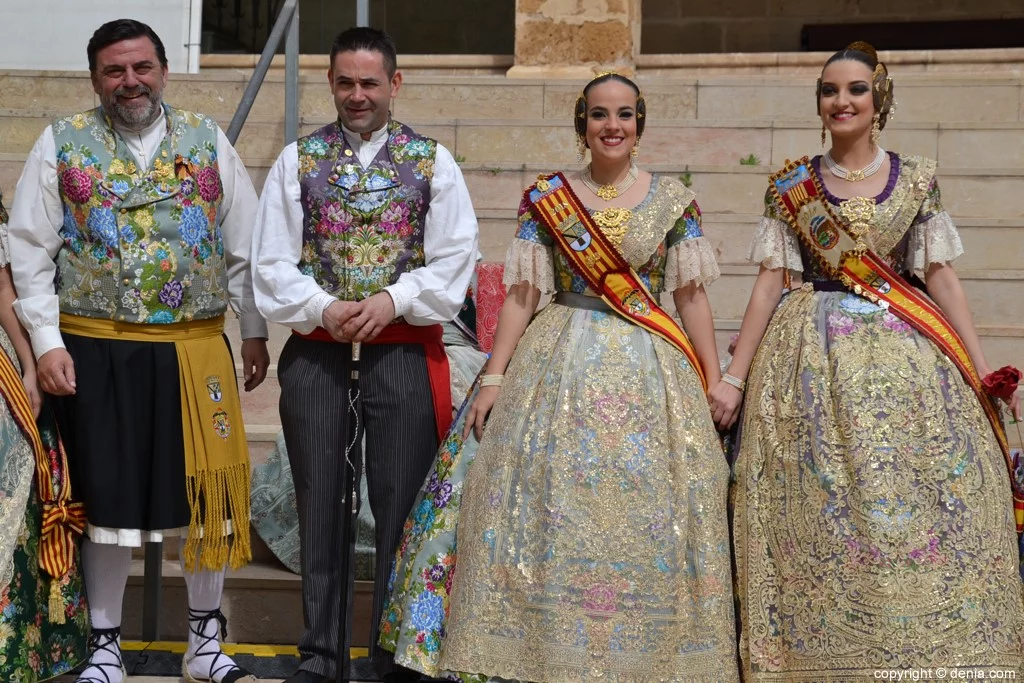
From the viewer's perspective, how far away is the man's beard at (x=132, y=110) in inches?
140

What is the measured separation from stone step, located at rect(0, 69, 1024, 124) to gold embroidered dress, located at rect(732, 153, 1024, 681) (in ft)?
11.3

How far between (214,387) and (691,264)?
51.2 inches

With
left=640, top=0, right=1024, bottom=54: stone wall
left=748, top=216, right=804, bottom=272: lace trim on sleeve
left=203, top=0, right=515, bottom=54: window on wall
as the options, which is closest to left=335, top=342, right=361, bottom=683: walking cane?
left=748, top=216, right=804, bottom=272: lace trim on sleeve

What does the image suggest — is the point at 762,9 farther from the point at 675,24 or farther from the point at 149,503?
the point at 149,503

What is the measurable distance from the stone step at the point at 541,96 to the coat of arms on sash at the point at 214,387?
335 centimetres

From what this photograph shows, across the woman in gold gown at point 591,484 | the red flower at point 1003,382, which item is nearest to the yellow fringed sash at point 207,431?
the woman in gold gown at point 591,484

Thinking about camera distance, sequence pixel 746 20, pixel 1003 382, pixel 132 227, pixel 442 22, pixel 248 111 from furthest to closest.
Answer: pixel 442 22, pixel 746 20, pixel 248 111, pixel 132 227, pixel 1003 382

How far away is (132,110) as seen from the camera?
140 inches

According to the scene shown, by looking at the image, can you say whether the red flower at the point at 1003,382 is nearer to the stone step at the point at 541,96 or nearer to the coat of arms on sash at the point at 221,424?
the coat of arms on sash at the point at 221,424

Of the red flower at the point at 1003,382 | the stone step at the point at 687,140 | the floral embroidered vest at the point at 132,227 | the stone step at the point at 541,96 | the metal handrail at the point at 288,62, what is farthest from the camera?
the stone step at the point at 541,96

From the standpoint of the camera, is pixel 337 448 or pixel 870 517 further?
pixel 337 448

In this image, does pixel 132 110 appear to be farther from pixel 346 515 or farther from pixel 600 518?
pixel 600 518

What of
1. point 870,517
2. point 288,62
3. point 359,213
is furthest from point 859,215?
point 288,62

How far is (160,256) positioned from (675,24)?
7132 millimetres
